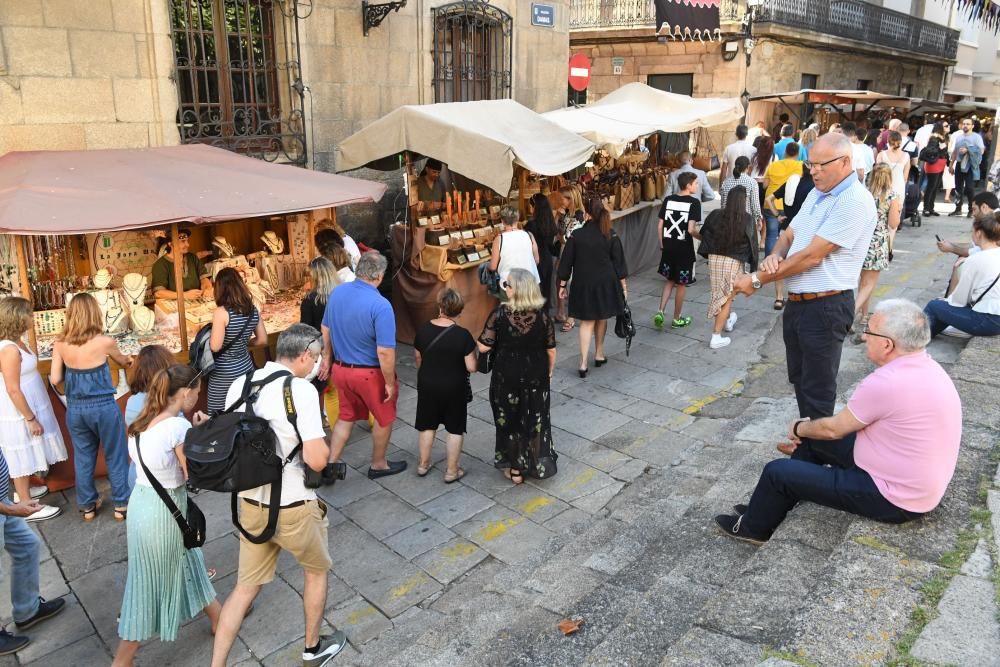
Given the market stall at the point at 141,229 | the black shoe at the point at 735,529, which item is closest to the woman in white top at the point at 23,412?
the market stall at the point at 141,229

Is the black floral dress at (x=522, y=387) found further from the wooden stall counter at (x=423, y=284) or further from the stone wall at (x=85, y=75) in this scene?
the stone wall at (x=85, y=75)

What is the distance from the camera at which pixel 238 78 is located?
26.9ft

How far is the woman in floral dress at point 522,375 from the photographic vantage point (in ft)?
17.6

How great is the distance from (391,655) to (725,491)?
2.30m

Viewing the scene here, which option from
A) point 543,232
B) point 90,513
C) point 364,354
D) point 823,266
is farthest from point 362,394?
point 543,232

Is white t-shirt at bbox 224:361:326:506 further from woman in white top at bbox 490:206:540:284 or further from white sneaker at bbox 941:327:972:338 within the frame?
white sneaker at bbox 941:327:972:338

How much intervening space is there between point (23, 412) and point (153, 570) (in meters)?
2.01

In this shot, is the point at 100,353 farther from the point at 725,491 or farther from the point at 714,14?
the point at 714,14

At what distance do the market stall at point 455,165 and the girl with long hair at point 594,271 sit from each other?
2.23ft

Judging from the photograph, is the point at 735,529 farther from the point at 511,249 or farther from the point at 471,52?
the point at 471,52

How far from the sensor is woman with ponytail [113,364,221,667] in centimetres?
366

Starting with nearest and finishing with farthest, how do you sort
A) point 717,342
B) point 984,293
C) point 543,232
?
point 984,293 < point 717,342 < point 543,232

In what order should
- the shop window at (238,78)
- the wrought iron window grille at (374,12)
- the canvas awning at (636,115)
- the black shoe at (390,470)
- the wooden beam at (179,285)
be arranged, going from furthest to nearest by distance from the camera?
the canvas awning at (636,115), the wrought iron window grille at (374,12), the shop window at (238,78), the wooden beam at (179,285), the black shoe at (390,470)

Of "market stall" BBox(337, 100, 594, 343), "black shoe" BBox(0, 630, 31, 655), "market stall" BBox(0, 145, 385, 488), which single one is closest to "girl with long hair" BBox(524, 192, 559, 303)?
"market stall" BBox(337, 100, 594, 343)
